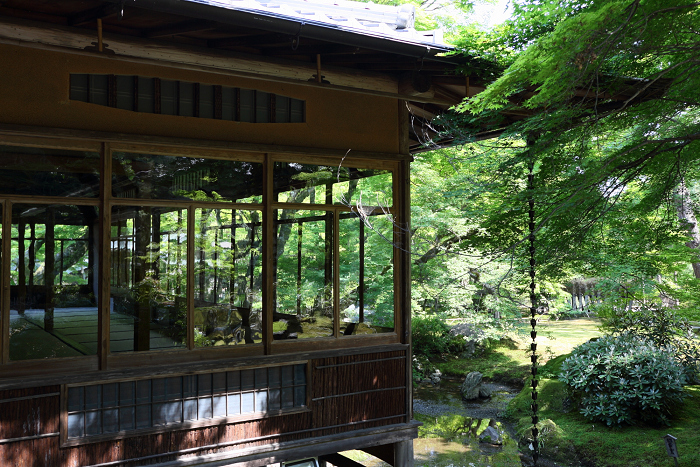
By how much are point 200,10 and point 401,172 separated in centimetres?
289

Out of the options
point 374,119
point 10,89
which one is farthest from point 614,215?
point 10,89

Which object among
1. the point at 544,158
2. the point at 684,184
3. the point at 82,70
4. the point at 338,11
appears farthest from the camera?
the point at 684,184

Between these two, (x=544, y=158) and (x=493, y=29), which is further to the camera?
(x=544, y=158)

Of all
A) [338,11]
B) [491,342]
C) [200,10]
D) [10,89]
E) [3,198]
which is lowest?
[491,342]

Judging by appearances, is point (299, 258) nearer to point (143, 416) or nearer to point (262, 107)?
point (262, 107)

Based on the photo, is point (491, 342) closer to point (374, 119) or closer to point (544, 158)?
point (544, 158)

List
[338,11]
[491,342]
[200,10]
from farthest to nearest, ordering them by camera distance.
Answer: [491,342] → [338,11] → [200,10]

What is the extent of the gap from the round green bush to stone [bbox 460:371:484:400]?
3023 millimetres

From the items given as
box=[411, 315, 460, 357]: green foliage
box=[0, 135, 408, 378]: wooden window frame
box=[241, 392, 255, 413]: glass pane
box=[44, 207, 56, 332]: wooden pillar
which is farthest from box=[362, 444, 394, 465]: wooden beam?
box=[411, 315, 460, 357]: green foliage

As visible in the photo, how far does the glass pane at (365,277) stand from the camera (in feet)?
18.9

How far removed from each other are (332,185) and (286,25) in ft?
6.19

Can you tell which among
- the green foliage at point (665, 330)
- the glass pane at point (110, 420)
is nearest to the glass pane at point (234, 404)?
the glass pane at point (110, 420)

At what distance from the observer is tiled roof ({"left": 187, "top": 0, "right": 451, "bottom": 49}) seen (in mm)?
4141

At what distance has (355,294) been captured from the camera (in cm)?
577
